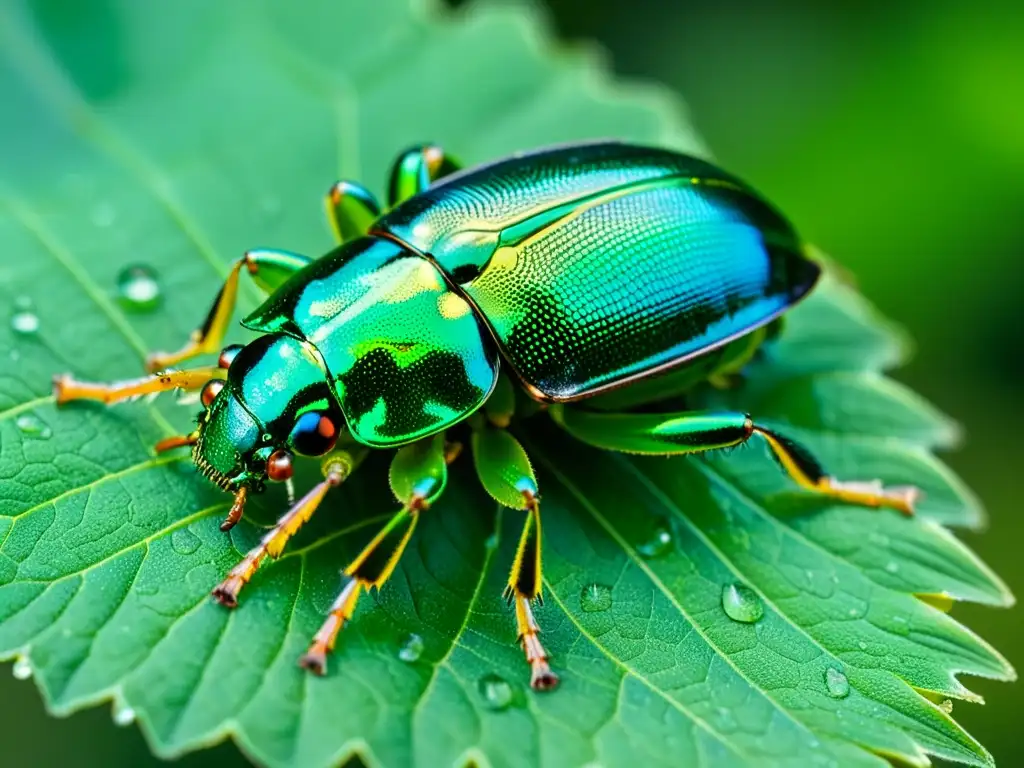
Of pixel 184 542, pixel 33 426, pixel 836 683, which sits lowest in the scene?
pixel 836 683

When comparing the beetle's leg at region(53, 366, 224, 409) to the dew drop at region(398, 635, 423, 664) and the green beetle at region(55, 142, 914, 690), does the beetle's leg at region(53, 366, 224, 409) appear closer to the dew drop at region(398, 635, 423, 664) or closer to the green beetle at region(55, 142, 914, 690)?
the green beetle at region(55, 142, 914, 690)

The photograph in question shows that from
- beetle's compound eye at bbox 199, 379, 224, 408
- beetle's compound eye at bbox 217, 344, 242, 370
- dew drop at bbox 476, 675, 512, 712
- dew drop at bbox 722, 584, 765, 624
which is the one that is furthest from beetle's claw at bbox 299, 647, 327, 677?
dew drop at bbox 722, 584, 765, 624

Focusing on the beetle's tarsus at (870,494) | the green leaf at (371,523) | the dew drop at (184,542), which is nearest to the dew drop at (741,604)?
the green leaf at (371,523)

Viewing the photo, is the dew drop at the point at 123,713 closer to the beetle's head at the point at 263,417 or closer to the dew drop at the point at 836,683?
the beetle's head at the point at 263,417

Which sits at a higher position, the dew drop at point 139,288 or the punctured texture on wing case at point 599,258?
the dew drop at point 139,288

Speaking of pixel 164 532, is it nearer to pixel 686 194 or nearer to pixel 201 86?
pixel 686 194

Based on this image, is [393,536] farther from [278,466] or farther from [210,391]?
[210,391]

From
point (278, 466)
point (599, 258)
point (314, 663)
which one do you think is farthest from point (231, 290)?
point (314, 663)

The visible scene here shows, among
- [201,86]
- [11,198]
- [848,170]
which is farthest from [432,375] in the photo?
[848,170]
